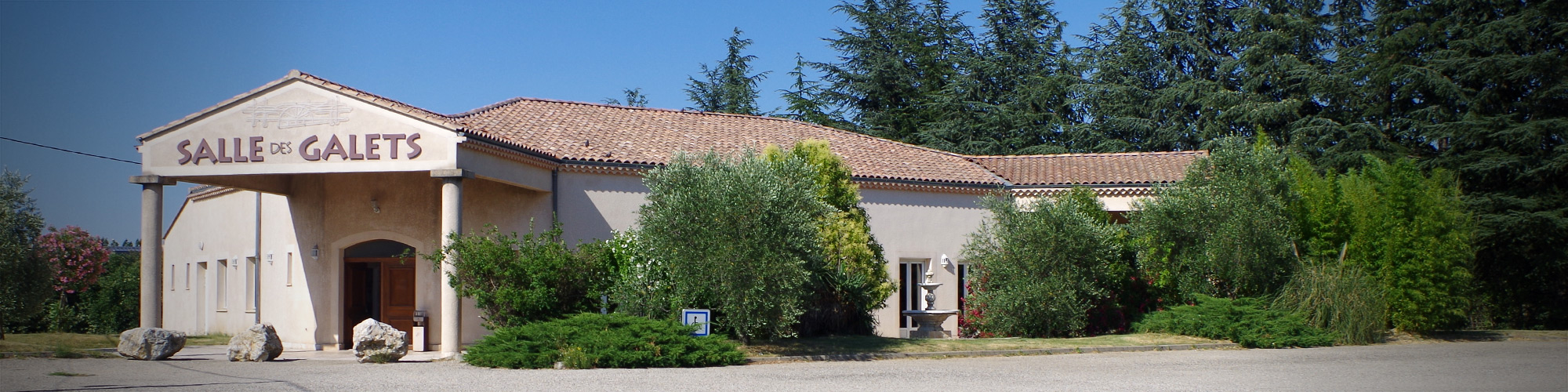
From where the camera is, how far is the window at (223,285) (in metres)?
23.8

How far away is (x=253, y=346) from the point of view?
14.7 metres

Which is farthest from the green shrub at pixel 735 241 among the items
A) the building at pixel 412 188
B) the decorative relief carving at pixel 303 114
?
the decorative relief carving at pixel 303 114

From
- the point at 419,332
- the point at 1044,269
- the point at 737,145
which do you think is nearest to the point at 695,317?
the point at 419,332

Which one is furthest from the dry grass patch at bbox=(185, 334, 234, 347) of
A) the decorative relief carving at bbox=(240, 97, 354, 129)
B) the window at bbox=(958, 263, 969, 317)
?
the window at bbox=(958, 263, 969, 317)

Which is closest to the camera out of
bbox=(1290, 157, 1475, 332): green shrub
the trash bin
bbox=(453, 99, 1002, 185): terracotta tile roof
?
the trash bin

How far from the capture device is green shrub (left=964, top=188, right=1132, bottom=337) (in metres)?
18.6

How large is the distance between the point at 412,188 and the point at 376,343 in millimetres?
4132

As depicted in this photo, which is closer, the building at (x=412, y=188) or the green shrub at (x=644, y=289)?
the green shrub at (x=644, y=289)

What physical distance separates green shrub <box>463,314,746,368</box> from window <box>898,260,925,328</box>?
838 cm

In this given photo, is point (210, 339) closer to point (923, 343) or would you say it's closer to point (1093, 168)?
point (923, 343)

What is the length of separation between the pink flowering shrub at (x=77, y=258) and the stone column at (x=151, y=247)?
55.9 ft

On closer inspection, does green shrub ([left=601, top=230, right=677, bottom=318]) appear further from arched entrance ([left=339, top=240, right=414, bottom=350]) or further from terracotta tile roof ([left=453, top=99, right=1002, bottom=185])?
arched entrance ([left=339, top=240, right=414, bottom=350])

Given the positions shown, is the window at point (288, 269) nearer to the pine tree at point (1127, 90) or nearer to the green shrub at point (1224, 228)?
the green shrub at point (1224, 228)

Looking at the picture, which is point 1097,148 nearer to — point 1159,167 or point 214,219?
point 1159,167
